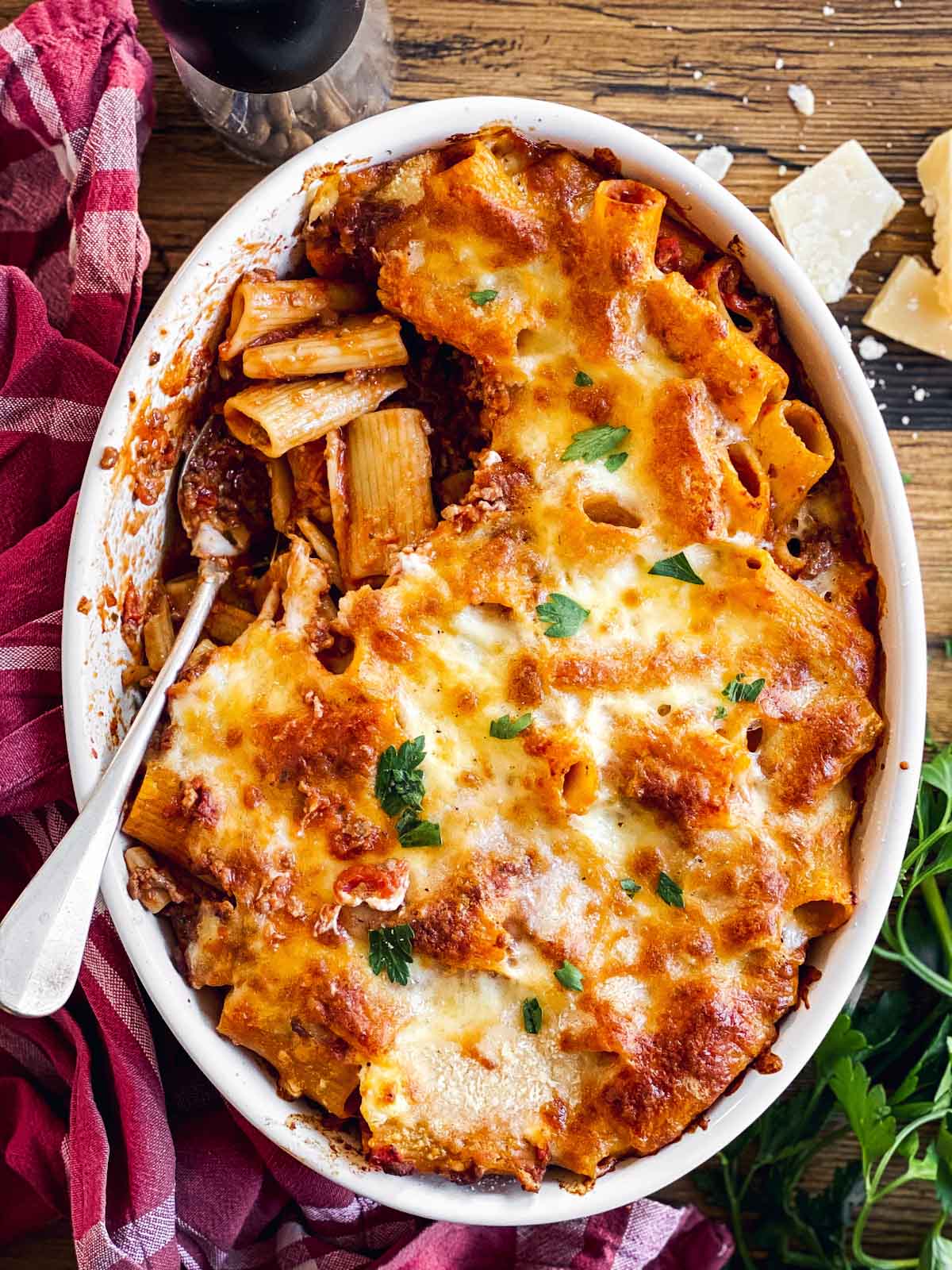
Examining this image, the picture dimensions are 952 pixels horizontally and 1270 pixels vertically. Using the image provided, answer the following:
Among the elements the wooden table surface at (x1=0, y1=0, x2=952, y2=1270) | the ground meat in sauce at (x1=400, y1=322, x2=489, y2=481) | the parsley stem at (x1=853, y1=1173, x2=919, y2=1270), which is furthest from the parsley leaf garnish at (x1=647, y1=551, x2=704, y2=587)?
the parsley stem at (x1=853, y1=1173, x2=919, y2=1270)

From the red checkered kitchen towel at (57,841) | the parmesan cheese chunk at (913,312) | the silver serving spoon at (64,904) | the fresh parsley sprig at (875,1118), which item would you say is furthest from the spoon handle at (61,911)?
the parmesan cheese chunk at (913,312)

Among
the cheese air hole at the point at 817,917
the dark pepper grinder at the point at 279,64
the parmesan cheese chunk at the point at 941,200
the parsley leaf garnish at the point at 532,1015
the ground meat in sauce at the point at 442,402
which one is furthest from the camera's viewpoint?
the parmesan cheese chunk at the point at 941,200

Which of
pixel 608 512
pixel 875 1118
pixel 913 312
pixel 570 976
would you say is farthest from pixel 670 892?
pixel 913 312

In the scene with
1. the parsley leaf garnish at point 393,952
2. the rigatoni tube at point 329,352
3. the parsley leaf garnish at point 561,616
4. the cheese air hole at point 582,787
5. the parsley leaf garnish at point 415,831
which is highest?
the rigatoni tube at point 329,352

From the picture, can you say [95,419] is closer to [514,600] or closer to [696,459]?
[514,600]

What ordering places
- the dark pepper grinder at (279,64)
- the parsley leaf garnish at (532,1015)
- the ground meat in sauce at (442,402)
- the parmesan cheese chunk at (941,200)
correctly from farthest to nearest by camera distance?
1. the parmesan cheese chunk at (941,200)
2. the ground meat in sauce at (442,402)
3. the parsley leaf garnish at (532,1015)
4. the dark pepper grinder at (279,64)

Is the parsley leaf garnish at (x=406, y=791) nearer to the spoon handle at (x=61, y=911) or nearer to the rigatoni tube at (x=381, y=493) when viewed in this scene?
the rigatoni tube at (x=381, y=493)

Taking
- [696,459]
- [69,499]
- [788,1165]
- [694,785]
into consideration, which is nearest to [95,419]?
[69,499]

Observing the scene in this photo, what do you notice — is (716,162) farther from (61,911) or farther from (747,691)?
(61,911)
